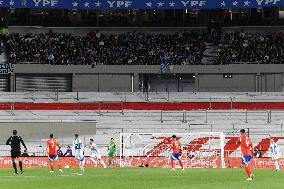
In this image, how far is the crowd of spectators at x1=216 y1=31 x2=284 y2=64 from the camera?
71.8m

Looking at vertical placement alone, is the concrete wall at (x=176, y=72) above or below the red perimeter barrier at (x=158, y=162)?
above

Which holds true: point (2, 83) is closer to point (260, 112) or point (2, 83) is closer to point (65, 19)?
point (65, 19)

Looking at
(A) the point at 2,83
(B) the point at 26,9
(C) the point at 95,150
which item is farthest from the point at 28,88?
(C) the point at 95,150

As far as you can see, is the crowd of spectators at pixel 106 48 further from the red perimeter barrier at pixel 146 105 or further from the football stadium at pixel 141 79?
the red perimeter barrier at pixel 146 105

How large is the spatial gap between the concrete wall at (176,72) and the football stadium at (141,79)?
0.08m

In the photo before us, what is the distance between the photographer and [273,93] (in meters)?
68.1

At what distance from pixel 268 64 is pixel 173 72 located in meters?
7.66

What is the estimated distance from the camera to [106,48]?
73.9 meters

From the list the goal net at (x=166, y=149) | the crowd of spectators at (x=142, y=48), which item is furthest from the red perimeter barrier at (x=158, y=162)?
the crowd of spectators at (x=142, y=48)

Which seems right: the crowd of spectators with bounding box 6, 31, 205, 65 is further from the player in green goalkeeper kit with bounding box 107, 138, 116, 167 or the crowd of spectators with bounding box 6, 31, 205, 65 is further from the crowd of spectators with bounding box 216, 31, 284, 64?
the player in green goalkeeper kit with bounding box 107, 138, 116, 167

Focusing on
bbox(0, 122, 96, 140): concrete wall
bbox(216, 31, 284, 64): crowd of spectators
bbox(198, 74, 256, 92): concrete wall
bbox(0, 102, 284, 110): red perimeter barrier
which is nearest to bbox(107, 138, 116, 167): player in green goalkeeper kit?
bbox(0, 122, 96, 140): concrete wall

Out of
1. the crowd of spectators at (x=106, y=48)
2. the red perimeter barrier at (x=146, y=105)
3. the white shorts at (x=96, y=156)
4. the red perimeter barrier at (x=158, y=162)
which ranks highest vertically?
the crowd of spectators at (x=106, y=48)

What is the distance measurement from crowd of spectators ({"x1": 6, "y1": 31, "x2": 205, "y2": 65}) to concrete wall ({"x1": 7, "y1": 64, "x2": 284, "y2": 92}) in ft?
2.55

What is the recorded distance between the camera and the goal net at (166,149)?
49.7 meters
